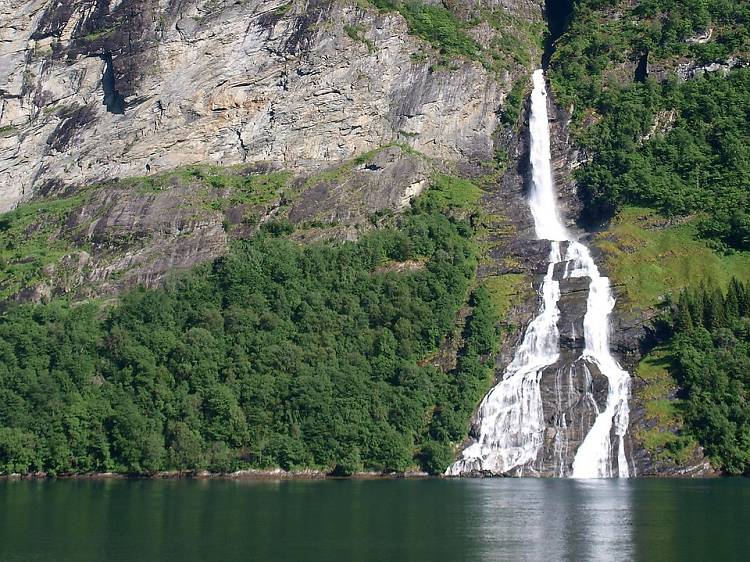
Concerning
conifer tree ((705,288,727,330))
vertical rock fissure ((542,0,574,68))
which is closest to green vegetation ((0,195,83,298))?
conifer tree ((705,288,727,330))

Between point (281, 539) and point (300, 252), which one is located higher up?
point (300, 252)

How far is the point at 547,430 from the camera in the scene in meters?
90.1

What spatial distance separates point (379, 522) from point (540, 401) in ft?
130

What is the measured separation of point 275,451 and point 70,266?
40514mm

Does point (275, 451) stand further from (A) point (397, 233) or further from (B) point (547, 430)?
(A) point (397, 233)

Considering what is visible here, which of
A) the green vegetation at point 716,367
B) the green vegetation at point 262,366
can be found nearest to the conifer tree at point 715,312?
the green vegetation at point 716,367

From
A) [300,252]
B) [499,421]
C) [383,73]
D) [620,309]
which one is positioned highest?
[383,73]

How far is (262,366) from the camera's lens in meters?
96.5

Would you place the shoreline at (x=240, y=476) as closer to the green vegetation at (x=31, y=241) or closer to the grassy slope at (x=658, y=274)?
the grassy slope at (x=658, y=274)

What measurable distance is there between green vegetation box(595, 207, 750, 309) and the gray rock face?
29102mm

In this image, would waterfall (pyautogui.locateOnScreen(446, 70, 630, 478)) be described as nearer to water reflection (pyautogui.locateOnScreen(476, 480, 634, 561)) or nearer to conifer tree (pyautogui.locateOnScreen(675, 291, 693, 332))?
conifer tree (pyautogui.locateOnScreen(675, 291, 693, 332))

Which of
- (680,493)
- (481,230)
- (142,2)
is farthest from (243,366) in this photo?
(142,2)

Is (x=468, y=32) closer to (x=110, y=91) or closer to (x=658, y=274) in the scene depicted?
(x=110, y=91)

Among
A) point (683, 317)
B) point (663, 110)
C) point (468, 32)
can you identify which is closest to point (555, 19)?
point (468, 32)
